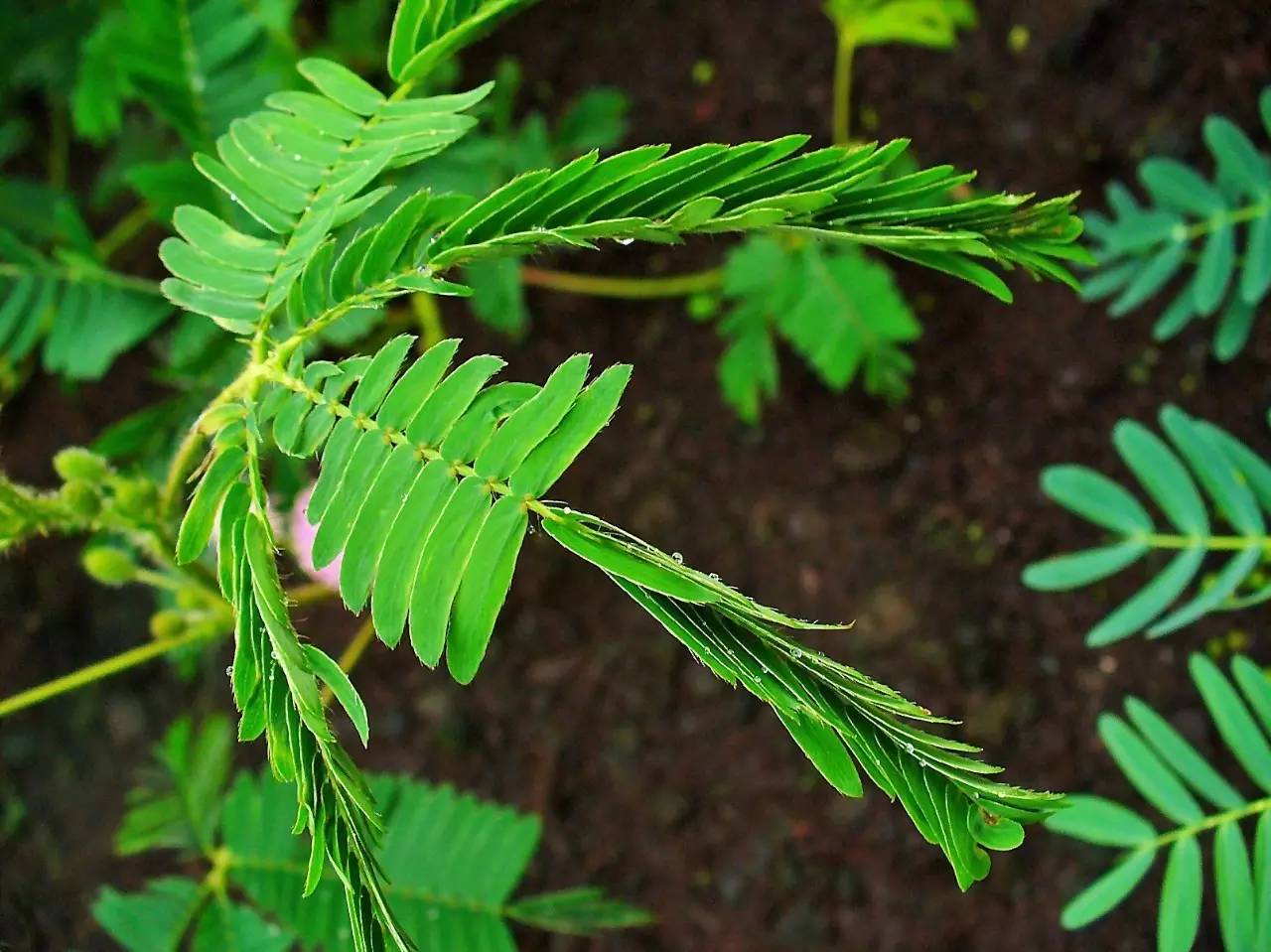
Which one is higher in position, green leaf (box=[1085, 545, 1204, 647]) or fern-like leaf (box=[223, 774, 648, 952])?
green leaf (box=[1085, 545, 1204, 647])

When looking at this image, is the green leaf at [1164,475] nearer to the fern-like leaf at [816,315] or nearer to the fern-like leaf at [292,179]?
the fern-like leaf at [816,315]

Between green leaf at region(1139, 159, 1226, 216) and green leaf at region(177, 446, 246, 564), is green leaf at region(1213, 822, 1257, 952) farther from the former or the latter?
green leaf at region(177, 446, 246, 564)

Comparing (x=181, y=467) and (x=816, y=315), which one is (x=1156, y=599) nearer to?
(x=816, y=315)

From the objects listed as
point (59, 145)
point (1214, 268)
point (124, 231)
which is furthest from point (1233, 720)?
point (59, 145)

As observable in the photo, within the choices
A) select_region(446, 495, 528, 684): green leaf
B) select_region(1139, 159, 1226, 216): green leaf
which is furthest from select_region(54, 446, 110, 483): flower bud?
select_region(1139, 159, 1226, 216): green leaf

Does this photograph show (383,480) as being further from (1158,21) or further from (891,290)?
(1158,21)

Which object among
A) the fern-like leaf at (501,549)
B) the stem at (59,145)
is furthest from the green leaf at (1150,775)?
the stem at (59,145)
